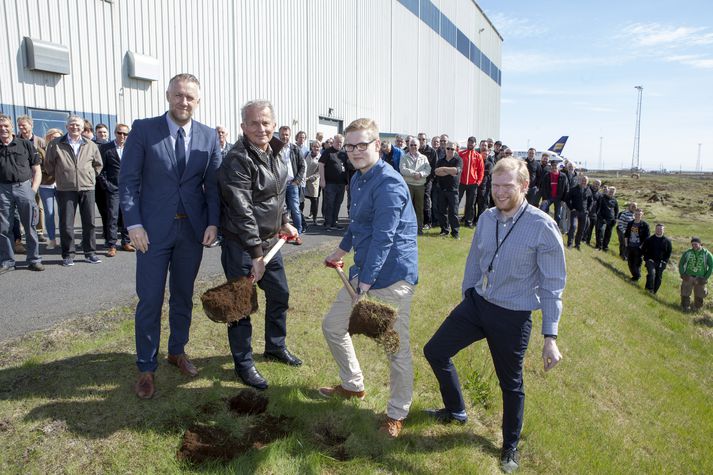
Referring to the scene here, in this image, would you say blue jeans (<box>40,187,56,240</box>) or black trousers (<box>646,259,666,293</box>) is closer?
blue jeans (<box>40,187,56,240</box>)

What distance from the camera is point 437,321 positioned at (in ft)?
21.6

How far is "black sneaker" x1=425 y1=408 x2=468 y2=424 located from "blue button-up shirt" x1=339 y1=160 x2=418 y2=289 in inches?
49.2

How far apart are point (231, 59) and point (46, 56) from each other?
6.65 metres

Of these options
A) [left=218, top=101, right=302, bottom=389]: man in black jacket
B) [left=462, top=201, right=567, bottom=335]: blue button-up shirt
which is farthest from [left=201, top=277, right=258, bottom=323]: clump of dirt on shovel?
[left=462, top=201, right=567, bottom=335]: blue button-up shirt

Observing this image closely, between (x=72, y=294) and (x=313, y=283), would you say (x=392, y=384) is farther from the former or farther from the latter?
(x=72, y=294)

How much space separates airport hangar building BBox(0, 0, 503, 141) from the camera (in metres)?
11.9

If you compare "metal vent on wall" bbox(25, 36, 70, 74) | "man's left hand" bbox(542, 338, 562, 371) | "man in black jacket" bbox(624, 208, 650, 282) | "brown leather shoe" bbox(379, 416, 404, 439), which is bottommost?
"man in black jacket" bbox(624, 208, 650, 282)

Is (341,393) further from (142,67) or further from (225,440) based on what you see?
(142,67)

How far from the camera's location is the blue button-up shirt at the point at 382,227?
323cm

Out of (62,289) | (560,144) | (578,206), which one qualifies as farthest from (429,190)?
(560,144)

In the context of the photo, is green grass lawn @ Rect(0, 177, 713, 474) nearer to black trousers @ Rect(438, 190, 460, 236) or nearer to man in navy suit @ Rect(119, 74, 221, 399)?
man in navy suit @ Rect(119, 74, 221, 399)

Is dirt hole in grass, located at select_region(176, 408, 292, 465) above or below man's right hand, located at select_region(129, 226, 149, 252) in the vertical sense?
below

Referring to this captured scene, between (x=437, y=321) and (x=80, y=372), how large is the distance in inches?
166

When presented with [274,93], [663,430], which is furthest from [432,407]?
[274,93]
